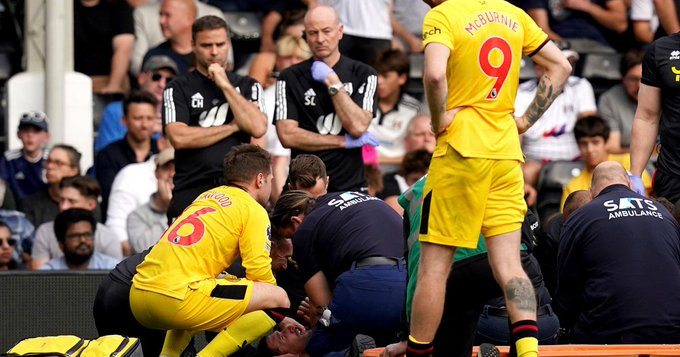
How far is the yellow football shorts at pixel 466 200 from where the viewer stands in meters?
6.03

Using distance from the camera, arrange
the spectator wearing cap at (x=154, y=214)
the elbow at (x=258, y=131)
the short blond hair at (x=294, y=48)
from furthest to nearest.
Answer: the short blond hair at (x=294, y=48)
the spectator wearing cap at (x=154, y=214)
the elbow at (x=258, y=131)

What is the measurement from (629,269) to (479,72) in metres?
1.75

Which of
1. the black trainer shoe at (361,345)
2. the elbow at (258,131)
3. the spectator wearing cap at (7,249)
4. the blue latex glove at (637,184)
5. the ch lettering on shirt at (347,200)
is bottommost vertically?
the spectator wearing cap at (7,249)

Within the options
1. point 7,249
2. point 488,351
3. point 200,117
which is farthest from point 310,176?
point 7,249

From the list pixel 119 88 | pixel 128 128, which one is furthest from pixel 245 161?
pixel 119 88

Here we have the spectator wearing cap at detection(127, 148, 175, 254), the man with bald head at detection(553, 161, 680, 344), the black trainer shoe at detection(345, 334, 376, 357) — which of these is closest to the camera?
the black trainer shoe at detection(345, 334, 376, 357)

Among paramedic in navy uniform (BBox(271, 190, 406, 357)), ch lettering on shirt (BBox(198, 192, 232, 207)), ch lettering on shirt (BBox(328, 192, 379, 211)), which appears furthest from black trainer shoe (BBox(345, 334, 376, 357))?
ch lettering on shirt (BBox(198, 192, 232, 207))

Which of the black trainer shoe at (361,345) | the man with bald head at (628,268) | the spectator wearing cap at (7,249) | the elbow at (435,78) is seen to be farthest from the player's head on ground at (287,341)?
the spectator wearing cap at (7,249)

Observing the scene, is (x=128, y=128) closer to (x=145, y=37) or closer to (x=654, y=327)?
(x=145, y=37)

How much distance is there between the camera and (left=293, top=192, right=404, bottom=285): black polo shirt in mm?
7520

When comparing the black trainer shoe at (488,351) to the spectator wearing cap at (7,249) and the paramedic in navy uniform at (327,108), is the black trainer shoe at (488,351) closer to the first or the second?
the paramedic in navy uniform at (327,108)

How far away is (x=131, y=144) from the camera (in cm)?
1160

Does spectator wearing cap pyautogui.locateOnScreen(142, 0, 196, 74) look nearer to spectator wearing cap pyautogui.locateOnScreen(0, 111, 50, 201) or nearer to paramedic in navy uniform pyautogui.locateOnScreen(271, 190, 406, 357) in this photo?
spectator wearing cap pyautogui.locateOnScreen(0, 111, 50, 201)

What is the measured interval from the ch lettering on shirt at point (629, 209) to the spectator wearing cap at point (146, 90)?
5.50m
